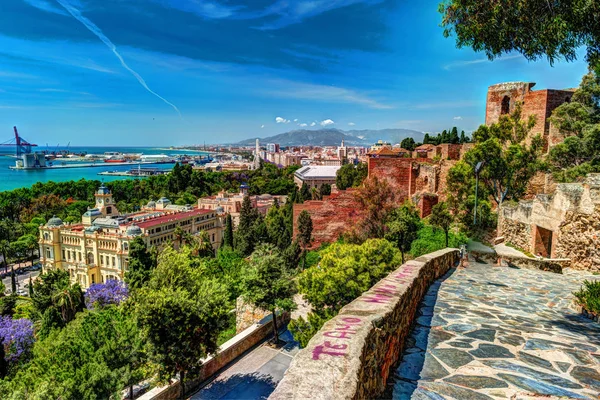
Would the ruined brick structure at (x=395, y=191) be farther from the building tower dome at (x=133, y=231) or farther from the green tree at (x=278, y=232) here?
the building tower dome at (x=133, y=231)

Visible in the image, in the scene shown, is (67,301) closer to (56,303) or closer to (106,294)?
(56,303)

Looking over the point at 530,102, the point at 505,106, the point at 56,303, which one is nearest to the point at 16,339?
the point at 56,303

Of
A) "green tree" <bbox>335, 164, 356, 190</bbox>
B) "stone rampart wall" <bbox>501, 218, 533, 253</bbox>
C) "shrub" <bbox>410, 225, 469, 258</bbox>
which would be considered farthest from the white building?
"stone rampart wall" <bbox>501, 218, 533, 253</bbox>

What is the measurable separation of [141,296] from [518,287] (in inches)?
337

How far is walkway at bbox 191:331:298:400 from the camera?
367 inches

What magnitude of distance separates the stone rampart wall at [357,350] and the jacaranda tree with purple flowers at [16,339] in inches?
718

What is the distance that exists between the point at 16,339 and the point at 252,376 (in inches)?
499

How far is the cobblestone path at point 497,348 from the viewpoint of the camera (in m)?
2.78

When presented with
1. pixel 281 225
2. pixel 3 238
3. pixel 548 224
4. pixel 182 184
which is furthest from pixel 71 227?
pixel 548 224

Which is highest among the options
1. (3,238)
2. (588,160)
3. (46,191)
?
(588,160)

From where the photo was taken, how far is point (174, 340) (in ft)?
28.9

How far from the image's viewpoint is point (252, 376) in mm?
10070

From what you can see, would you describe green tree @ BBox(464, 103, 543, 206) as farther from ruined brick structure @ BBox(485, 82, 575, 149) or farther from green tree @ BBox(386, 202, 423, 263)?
green tree @ BBox(386, 202, 423, 263)

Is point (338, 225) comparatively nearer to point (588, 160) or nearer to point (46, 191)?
point (588, 160)
